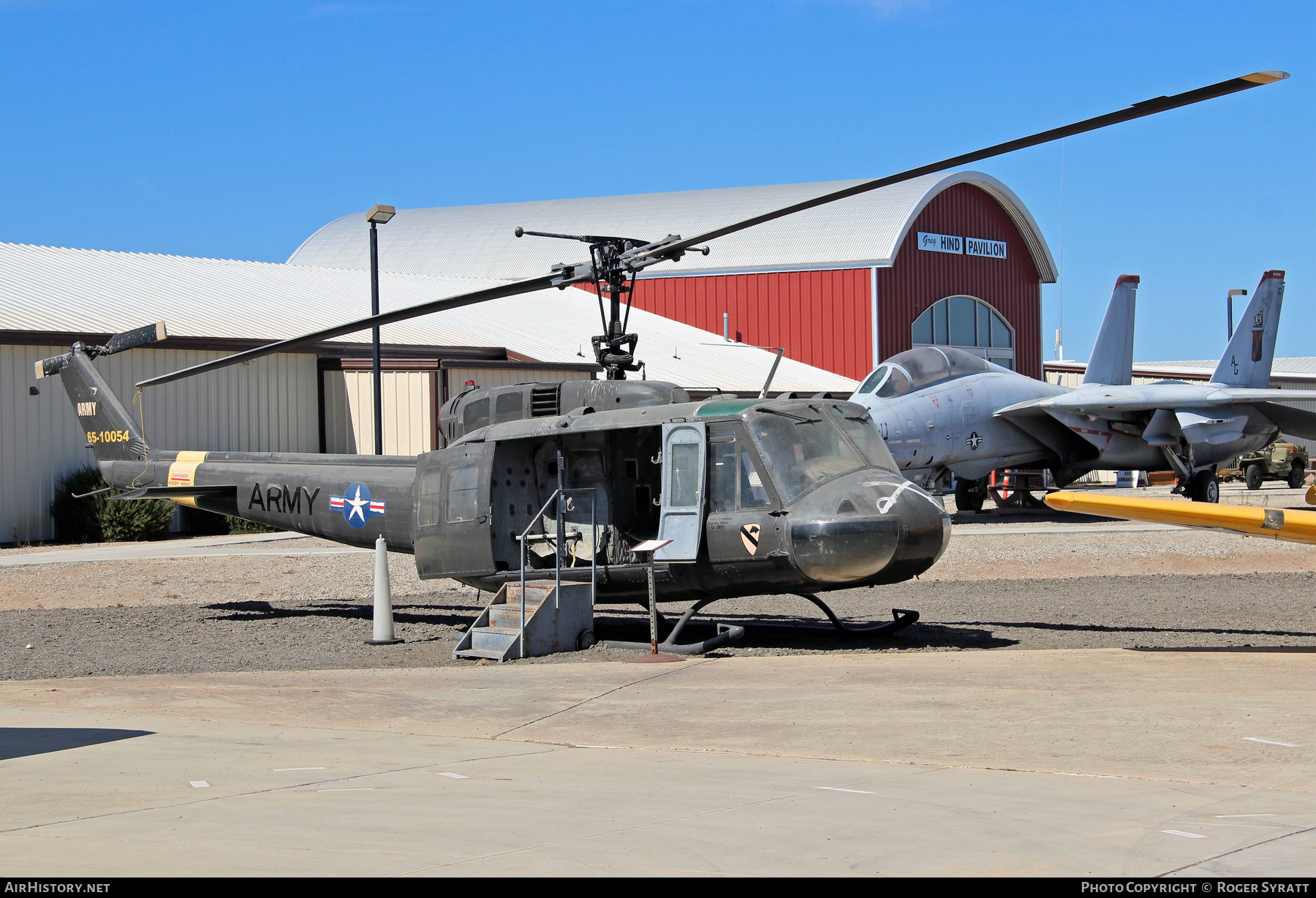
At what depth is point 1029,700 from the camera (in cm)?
816

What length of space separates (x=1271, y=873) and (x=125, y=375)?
24.8 meters

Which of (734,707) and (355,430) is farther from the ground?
(355,430)

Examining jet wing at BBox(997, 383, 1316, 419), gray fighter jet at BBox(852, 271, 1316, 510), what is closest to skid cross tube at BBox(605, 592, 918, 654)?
gray fighter jet at BBox(852, 271, 1316, 510)

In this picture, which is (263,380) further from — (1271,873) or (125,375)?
(1271,873)

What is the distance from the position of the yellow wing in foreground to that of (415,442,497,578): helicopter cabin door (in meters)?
5.17

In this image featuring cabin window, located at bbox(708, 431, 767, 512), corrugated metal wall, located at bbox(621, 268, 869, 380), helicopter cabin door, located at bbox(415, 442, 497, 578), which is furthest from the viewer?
corrugated metal wall, located at bbox(621, 268, 869, 380)

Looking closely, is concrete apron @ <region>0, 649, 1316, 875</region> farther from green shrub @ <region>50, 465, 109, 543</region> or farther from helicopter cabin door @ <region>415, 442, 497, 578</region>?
green shrub @ <region>50, 465, 109, 543</region>

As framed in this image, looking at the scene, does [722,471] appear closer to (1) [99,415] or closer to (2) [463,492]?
(2) [463,492]

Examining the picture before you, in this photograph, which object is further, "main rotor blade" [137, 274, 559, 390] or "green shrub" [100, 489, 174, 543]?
"green shrub" [100, 489, 174, 543]

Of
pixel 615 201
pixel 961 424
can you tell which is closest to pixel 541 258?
pixel 615 201

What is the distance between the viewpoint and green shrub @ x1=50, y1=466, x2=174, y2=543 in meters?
24.4

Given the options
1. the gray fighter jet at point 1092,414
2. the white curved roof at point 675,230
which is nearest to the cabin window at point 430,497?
the gray fighter jet at point 1092,414

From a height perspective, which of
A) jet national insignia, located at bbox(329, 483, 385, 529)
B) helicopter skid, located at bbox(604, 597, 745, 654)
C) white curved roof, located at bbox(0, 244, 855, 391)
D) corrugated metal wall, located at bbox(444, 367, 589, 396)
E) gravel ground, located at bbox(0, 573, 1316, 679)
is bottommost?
gravel ground, located at bbox(0, 573, 1316, 679)

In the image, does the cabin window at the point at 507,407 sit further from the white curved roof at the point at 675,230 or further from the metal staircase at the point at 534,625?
the white curved roof at the point at 675,230
